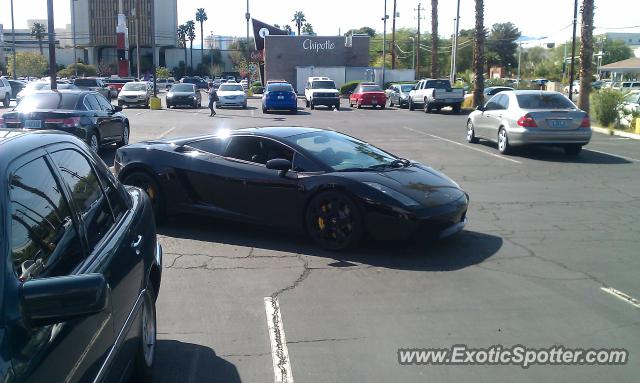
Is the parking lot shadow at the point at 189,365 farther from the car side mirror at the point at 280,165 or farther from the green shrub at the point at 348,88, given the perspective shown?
the green shrub at the point at 348,88

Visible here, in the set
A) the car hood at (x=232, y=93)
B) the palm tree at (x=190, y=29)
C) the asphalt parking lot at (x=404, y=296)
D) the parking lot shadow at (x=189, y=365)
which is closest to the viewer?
the parking lot shadow at (x=189, y=365)

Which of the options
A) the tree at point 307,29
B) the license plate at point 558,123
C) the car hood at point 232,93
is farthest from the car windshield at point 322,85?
the tree at point 307,29

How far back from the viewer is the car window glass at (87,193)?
3451 mm

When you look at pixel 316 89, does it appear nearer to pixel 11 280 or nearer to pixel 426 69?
pixel 11 280

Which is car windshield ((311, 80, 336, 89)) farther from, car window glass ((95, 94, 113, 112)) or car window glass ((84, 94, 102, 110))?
car window glass ((84, 94, 102, 110))

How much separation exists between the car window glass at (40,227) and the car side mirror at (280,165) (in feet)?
14.1

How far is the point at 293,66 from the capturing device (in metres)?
66.5

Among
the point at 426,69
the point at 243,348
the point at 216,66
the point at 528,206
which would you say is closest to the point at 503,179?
the point at 528,206

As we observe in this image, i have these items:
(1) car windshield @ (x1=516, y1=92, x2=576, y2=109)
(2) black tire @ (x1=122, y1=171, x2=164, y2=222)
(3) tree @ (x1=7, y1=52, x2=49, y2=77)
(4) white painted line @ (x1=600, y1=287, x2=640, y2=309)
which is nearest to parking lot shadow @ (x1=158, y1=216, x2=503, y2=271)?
(2) black tire @ (x1=122, y1=171, x2=164, y2=222)

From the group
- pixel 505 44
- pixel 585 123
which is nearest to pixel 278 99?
pixel 585 123

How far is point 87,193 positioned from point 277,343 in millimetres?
1883

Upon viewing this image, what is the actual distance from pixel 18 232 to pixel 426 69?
93740mm

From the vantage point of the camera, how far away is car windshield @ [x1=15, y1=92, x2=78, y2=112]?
14117 millimetres

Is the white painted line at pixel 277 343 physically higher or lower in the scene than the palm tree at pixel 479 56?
lower
